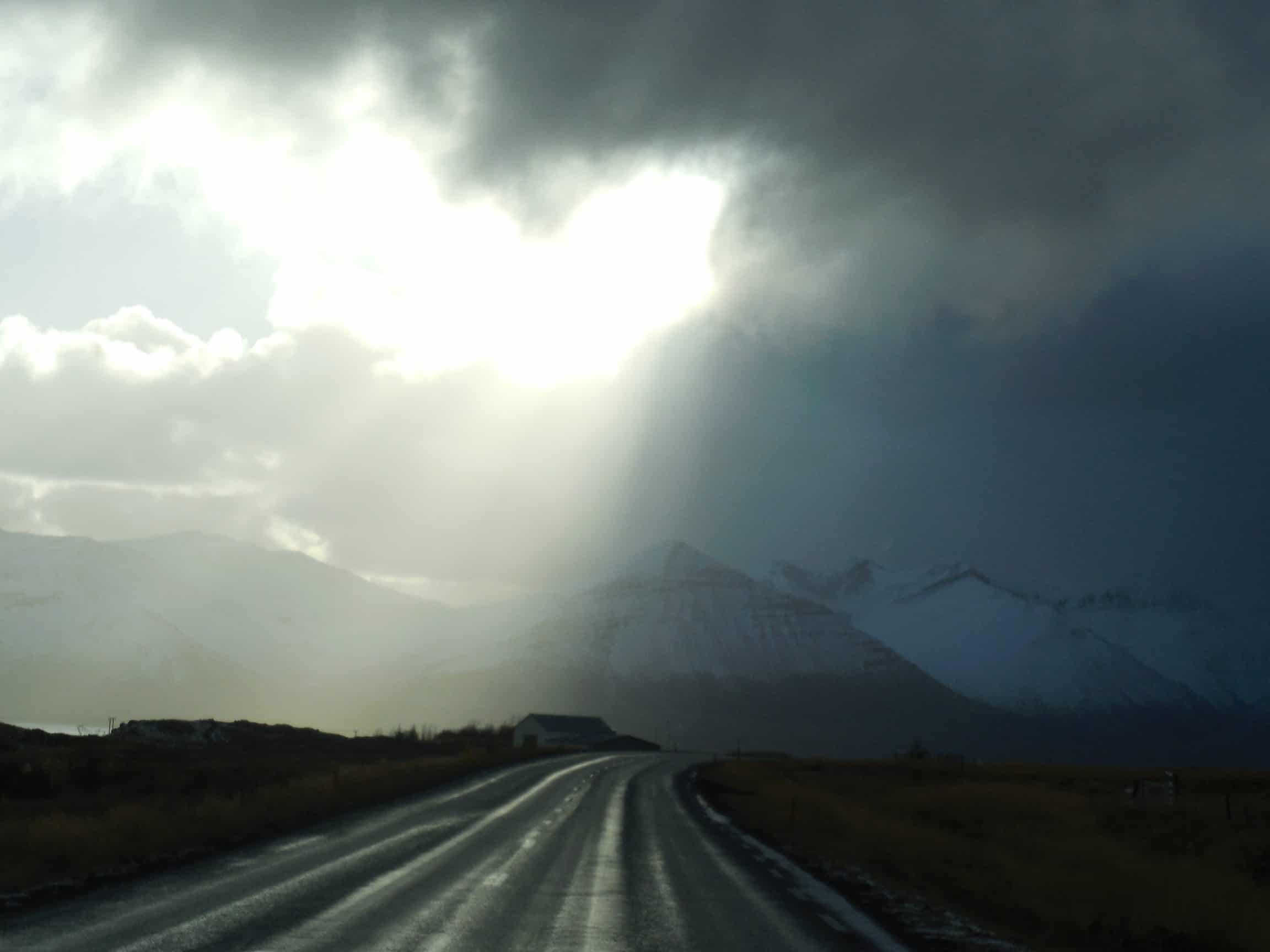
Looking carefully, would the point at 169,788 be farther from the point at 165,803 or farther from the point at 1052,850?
the point at 1052,850

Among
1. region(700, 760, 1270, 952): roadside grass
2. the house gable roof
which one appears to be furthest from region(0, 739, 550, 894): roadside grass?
the house gable roof

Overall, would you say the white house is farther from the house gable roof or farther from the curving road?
the curving road

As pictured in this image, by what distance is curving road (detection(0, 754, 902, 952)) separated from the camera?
45.1 ft

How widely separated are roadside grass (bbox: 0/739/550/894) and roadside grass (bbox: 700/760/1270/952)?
1291 cm

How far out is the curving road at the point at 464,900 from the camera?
13734 millimetres

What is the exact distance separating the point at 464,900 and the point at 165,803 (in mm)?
20687

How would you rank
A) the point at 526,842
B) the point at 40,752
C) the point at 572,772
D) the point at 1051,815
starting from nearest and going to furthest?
the point at 526,842 → the point at 1051,815 → the point at 40,752 → the point at 572,772

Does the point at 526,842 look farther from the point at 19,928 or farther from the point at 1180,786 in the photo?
the point at 1180,786

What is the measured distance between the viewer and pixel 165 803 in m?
34.2

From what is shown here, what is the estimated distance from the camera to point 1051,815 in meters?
46.0

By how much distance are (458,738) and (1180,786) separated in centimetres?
7103

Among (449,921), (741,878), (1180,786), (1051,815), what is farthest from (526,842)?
(1180,786)

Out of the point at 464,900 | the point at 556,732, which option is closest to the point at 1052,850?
the point at 464,900

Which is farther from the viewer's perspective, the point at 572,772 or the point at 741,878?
the point at 572,772
